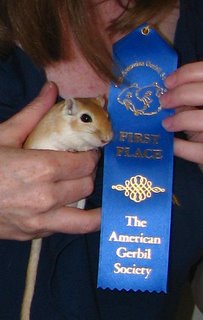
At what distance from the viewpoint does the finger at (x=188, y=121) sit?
737mm

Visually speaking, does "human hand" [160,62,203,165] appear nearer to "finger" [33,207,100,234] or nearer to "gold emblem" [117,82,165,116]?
"gold emblem" [117,82,165,116]

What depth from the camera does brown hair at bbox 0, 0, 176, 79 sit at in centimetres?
80

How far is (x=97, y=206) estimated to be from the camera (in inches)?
33.8

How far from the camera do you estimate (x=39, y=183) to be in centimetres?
72

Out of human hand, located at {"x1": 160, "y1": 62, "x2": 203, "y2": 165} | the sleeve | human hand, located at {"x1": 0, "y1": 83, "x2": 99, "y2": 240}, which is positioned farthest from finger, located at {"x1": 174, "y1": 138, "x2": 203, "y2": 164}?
the sleeve

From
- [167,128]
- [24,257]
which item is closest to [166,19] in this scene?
[167,128]

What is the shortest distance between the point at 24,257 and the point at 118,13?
0.45 m

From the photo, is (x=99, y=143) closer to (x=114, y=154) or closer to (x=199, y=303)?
(x=114, y=154)

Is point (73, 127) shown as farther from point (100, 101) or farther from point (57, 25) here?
point (57, 25)

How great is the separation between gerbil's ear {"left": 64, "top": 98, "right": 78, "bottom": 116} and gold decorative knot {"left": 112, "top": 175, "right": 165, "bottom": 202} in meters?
0.12

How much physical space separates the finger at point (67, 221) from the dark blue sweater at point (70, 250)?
0.19 ft

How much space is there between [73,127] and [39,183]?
10 cm

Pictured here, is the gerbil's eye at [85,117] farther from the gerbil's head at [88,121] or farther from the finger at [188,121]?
the finger at [188,121]

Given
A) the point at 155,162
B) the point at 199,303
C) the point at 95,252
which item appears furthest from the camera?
the point at 199,303
